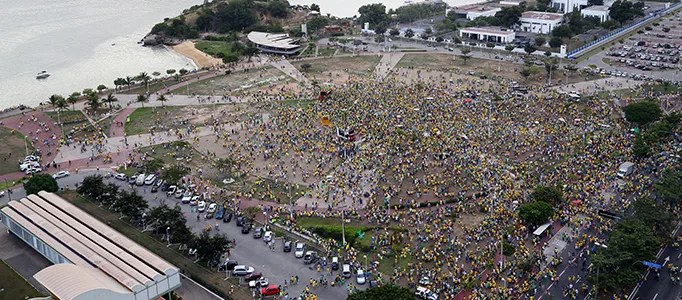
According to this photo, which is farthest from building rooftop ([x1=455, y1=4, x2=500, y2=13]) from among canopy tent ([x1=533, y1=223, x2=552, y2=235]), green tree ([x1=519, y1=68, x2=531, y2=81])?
canopy tent ([x1=533, y1=223, x2=552, y2=235])

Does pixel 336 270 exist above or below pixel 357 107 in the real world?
below

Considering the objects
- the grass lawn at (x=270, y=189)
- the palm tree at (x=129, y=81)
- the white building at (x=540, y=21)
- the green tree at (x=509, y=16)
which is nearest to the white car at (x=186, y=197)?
the grass lawn at (x=270, y=189)

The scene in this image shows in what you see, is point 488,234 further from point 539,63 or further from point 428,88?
point 539,63

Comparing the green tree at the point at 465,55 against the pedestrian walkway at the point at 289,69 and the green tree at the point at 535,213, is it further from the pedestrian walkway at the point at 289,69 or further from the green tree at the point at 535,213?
the green tree at the point at 535,213

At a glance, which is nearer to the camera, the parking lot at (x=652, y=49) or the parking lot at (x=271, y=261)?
the parking lot at (x=271, y=261)

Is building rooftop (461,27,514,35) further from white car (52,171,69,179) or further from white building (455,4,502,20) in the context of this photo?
white car (52,171,69,179)

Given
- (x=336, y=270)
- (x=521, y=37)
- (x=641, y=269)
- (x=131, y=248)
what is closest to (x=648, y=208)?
(x=641, y=269)
